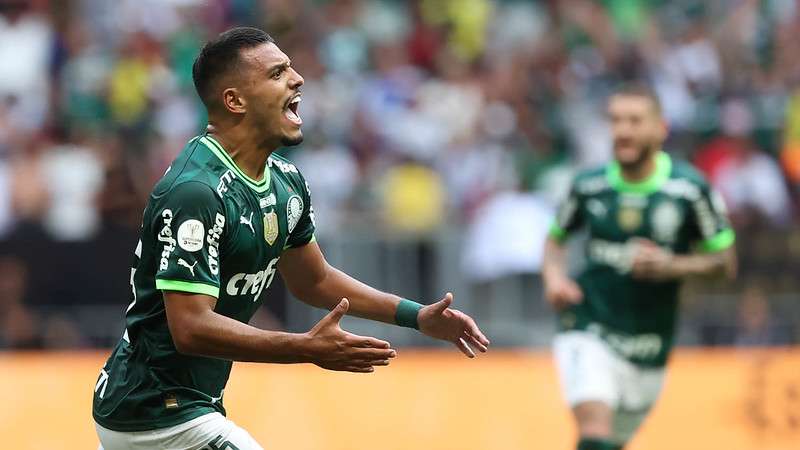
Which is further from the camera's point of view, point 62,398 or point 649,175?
point 62,398

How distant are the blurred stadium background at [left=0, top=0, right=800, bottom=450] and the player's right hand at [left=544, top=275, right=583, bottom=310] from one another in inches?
81.3

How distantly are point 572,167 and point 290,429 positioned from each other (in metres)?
5.24

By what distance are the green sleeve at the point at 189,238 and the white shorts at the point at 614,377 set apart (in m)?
3.81

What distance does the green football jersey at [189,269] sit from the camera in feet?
17.4

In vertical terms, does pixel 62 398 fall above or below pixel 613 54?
below

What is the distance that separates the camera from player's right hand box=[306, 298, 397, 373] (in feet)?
16.7

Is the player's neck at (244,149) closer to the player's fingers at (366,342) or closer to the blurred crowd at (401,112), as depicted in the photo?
the player's fingers at (366,342)

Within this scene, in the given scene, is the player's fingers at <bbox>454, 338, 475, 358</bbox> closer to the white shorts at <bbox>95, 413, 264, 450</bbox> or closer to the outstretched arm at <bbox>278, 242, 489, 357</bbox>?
the outstretched arm at <bbox>278, 242, 489, 357</bbox>

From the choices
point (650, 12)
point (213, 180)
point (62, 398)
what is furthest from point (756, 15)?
point (213, 180)

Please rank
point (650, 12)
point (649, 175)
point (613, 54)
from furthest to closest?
point (650, 12) → point (613, 54) → point (649, 175)

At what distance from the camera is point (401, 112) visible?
15.7 meters

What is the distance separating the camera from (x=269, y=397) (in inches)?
440

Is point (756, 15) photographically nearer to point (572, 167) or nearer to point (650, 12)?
point (650, 12)

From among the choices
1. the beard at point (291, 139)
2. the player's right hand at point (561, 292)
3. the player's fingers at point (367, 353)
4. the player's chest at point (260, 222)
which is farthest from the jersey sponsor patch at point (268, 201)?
the player's right hand at point (561, 292)
